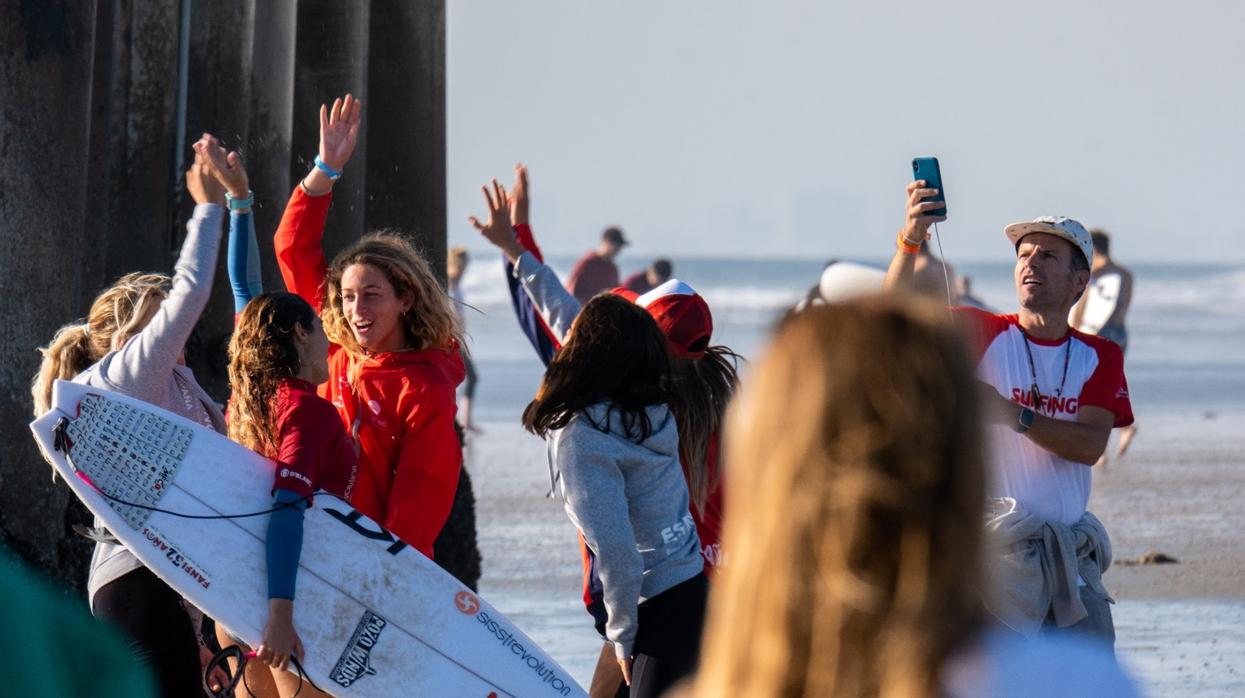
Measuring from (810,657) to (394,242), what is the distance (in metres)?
3.64

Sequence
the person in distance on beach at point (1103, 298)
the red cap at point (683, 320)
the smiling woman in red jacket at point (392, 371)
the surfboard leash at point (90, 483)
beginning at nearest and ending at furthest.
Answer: the surfboard leash at point (90, 483), the smiling woman in red jacket at point (392, 371), the red cap at point (683, 320), the person in distance on beach at point (1103, 298)

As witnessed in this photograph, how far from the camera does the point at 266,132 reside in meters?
8.66

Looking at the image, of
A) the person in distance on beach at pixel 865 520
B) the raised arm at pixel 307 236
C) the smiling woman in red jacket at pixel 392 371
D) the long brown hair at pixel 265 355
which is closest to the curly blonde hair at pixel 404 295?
the smiling woman in red jacket at pixel 392 371

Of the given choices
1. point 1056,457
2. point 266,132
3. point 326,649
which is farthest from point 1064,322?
point 266,132

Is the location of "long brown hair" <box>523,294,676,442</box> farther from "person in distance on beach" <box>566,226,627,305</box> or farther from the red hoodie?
"person in distance on beach" <box>566,226,627,305</box>

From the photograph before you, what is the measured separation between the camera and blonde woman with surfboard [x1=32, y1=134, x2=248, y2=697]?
5.10 meters

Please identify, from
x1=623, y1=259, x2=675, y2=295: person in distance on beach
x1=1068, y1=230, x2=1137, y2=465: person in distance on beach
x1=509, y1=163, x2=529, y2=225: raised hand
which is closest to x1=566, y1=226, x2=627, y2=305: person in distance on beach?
x1=623, y1=259, x2=675, y2=295: person in distance on beach

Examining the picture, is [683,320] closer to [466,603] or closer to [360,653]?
[466,603]

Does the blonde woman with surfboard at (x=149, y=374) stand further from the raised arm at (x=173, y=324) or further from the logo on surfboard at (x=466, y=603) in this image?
the logo on surfboard at (x=466, y=603)

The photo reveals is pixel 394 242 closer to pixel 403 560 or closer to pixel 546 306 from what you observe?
pixel 546 306

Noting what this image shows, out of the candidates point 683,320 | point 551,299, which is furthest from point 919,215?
point 551,299

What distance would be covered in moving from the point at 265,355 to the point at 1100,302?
415 inches

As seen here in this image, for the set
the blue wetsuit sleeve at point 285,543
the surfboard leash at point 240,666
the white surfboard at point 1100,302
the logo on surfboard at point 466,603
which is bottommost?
the white surfboard at point 1100,302

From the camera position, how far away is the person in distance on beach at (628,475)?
4750 millimetres
